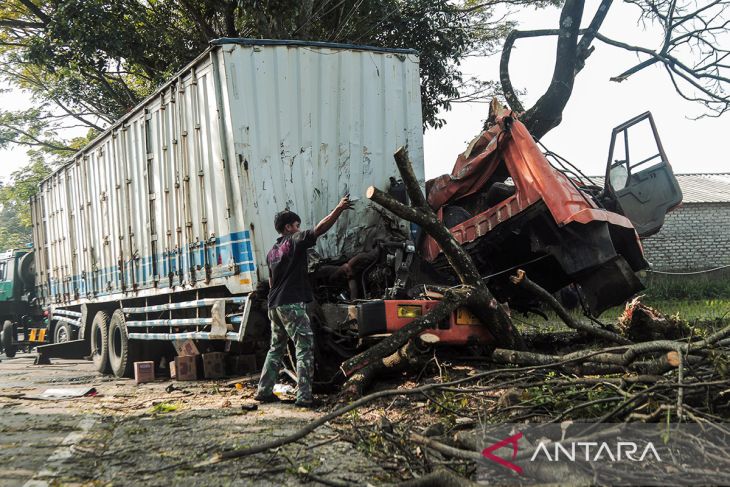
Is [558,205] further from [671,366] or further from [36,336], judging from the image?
[36,336]

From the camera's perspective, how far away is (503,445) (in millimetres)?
3176

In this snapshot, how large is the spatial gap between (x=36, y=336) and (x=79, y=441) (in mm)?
10439

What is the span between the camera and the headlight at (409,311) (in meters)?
5.73

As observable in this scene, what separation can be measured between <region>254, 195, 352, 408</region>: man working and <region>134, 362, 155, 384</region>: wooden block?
3149 millimetres

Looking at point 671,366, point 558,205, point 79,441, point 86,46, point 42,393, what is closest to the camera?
point 671,366

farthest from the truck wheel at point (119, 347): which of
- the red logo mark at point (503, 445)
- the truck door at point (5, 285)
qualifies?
the red logo mark at point (503, 445)

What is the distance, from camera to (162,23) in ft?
43.3

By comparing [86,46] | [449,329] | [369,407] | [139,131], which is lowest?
[369,407]

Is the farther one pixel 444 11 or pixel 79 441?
pixel 444 11

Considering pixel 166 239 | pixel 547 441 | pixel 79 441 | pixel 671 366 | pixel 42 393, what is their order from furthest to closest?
pixel 166 239 → pixel 42 393 → pixel 79 441 → pixel 671 366 → pixel 547 441

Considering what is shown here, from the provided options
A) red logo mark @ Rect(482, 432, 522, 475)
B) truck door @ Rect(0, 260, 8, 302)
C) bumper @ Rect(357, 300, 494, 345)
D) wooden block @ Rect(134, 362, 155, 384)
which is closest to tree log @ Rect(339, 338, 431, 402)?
bumper @ Rect(357, 300, 494, 345)

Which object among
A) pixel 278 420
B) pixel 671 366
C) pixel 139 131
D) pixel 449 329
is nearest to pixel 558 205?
pixel 449 329

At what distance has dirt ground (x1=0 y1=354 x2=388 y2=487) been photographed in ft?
11.3

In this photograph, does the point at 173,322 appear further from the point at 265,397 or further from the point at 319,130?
the point at 319,130
